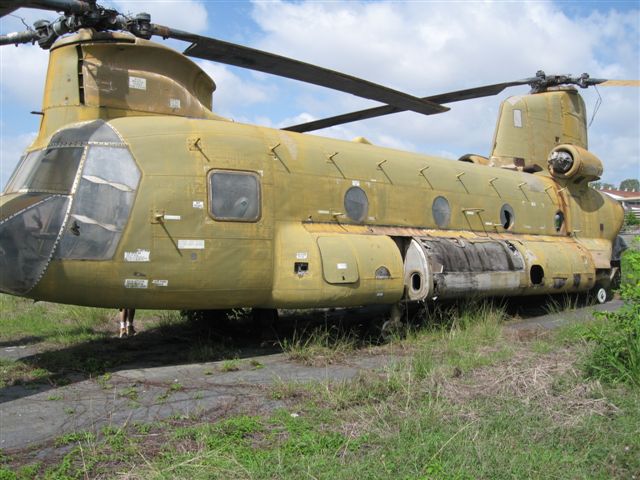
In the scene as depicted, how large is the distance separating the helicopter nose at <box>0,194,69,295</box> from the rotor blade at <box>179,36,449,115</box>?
2.66m

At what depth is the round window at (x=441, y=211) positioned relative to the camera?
10680mm

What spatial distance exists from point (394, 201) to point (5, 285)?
5.97 m

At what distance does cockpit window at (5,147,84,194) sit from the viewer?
23.4 feet

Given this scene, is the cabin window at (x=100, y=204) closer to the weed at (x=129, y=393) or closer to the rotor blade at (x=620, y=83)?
the weed at (x=129, y=393)

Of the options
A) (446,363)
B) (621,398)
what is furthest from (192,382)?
(621,398)

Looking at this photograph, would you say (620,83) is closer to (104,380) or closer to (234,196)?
(234,196)

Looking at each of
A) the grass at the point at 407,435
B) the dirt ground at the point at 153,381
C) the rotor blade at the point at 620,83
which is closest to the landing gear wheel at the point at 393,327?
the dirt ground at the point at 153,381

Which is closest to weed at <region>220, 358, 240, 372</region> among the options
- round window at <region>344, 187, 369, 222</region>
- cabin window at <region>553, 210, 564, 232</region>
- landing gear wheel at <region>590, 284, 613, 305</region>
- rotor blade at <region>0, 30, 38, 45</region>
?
round window at <region>344, 187, 369, 222</region>

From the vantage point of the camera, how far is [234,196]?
7879mm

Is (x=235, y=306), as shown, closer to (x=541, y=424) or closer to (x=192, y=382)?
(x=192, y=382)

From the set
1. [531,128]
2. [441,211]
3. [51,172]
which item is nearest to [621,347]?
[441,211]

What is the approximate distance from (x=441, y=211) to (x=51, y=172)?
6613 millimetres

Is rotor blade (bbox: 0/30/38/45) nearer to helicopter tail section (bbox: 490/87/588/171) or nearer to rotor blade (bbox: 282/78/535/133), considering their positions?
rotor blade (bbox: 282/78/535/133)

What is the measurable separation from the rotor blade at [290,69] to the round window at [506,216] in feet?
12.0
